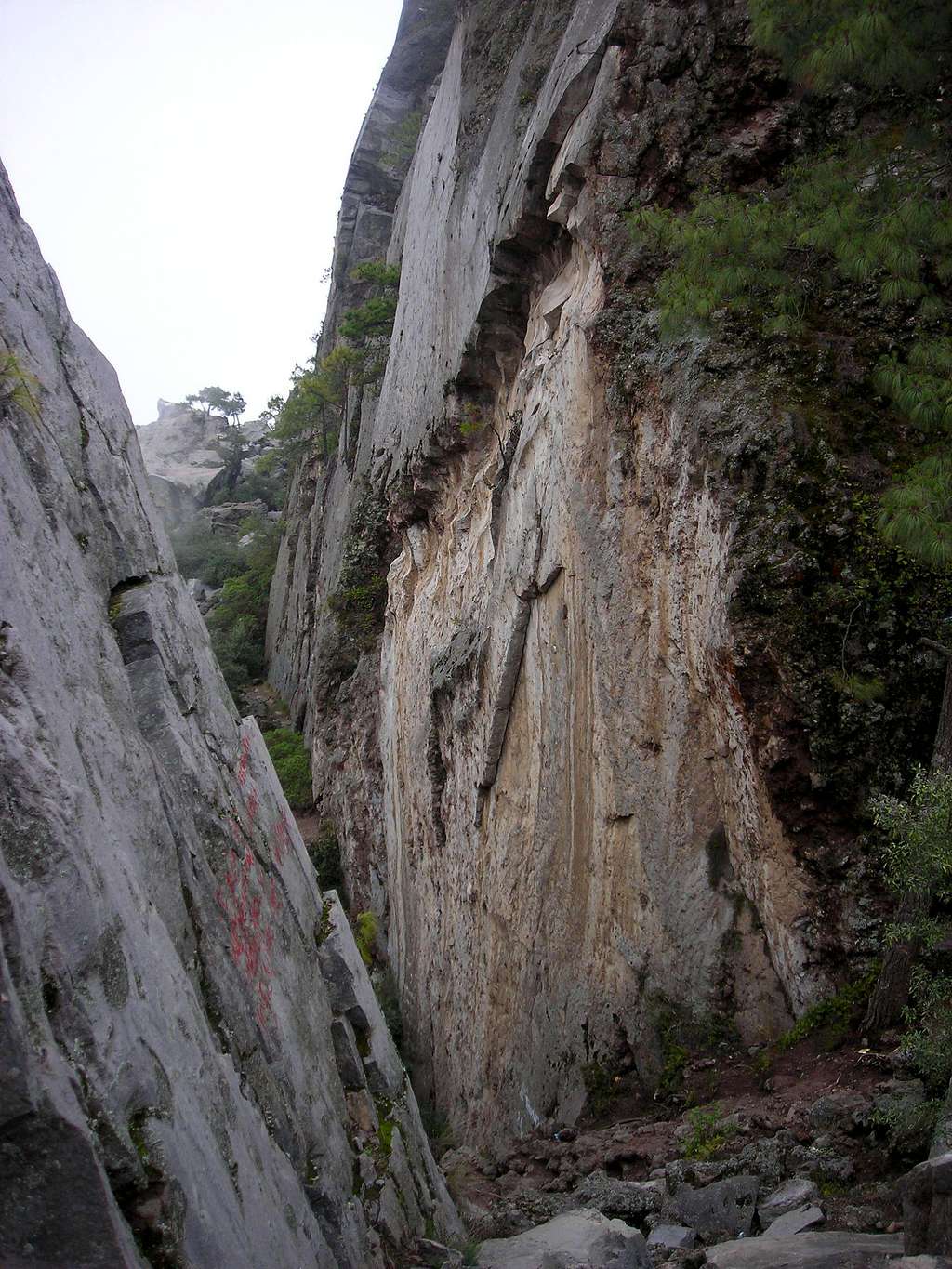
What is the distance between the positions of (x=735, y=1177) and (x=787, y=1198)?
54cm

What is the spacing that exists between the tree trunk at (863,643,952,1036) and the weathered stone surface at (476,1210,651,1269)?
2412mm

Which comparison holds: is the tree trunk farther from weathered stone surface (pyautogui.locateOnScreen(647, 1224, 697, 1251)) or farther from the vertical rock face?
the vertical rock face

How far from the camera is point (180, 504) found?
44750 mm

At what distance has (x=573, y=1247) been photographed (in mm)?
5883

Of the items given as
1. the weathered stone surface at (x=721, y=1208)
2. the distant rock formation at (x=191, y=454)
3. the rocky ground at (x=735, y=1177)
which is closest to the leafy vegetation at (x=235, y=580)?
the distant rock formation at (x=191, y=454)

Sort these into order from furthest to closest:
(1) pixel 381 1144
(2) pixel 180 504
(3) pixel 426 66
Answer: (2) pixel 180 504
(3) pixel 426 66
(1) pixel 381 1144

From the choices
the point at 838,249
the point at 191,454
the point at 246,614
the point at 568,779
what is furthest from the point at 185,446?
the point at 838,249

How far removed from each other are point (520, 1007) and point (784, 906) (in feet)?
16.0

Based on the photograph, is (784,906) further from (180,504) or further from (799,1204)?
(180,504)

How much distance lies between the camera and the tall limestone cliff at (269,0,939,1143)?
8195 mm

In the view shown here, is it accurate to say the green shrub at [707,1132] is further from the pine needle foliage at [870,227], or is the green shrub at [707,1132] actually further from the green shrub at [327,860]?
the green shrub at [327,860]

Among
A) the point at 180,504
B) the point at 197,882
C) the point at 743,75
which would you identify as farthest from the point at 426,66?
the point at 197,882

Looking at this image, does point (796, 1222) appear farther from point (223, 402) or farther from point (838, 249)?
point (223, 402)

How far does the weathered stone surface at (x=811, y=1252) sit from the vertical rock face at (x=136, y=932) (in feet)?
7.28
